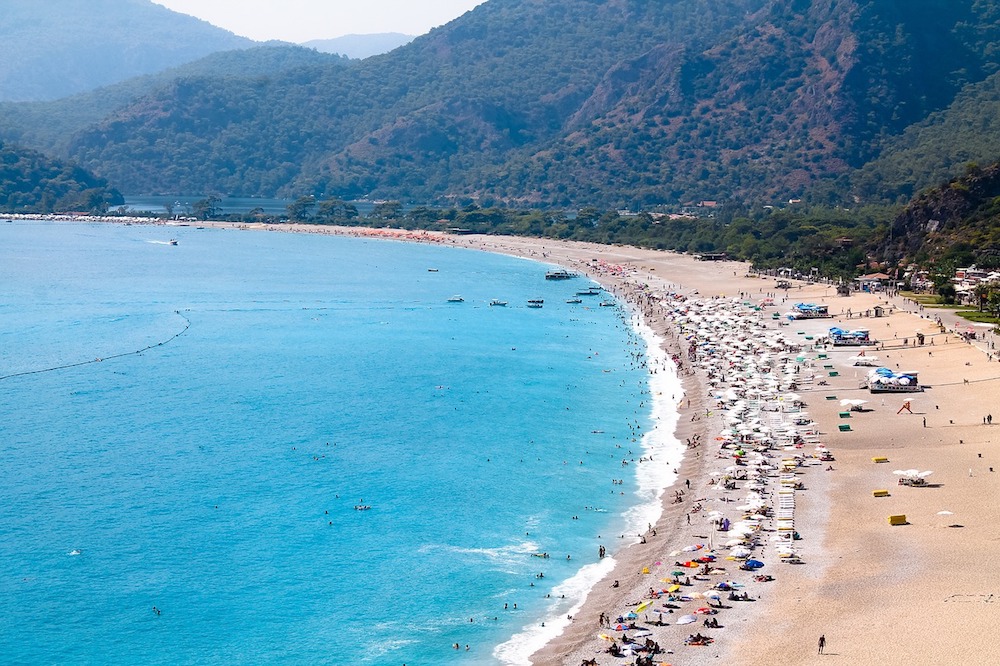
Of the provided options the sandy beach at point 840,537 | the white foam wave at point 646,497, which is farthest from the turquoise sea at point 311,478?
the sandy beach at point 840,537

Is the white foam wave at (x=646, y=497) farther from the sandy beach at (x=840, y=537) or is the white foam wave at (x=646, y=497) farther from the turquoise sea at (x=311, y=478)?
the sandy beach at (x=840, y=537)

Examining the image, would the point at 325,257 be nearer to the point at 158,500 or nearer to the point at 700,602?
the point at 158,500

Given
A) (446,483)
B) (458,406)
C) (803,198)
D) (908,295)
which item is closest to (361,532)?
(446,483)

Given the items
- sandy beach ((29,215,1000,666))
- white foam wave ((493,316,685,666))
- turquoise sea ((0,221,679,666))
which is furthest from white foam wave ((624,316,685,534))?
sandy beach ((29,215,1000,666))

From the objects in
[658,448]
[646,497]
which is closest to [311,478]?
[646,497]

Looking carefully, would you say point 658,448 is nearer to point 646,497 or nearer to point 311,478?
point 646,497
